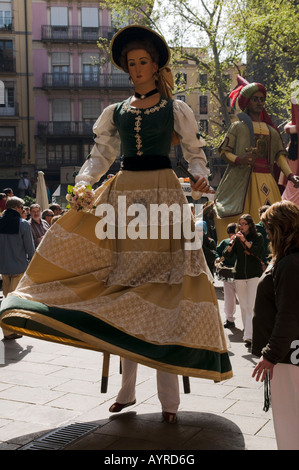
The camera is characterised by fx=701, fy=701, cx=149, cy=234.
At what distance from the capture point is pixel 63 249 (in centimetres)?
473

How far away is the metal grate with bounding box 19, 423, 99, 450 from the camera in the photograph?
14.1ft

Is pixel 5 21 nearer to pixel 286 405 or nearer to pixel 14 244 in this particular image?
pixel 14 244

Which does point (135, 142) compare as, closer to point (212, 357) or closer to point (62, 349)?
point (212, 357)

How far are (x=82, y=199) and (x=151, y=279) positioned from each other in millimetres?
724

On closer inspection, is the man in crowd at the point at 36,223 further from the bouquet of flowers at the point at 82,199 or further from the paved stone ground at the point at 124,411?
the bouquet of flowers at the point at 82,199

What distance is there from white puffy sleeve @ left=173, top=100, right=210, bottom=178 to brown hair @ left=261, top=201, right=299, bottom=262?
139 centimetres

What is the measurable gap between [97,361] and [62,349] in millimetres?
802

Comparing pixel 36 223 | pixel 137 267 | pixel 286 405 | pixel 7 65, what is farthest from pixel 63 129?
pixel 286 405

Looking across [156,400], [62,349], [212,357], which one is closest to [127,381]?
[156,400]

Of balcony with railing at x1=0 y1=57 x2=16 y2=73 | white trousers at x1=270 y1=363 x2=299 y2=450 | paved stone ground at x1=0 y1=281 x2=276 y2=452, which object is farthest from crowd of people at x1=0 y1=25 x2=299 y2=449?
A: balcony with railing at x1=0 y1=57 x2=16 y2=73

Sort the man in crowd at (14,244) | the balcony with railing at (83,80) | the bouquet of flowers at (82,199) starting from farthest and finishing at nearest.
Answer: the balcony with railing at (83,80) → the man in crowd at (14,244) → the bouquet of flowers at (82,199)

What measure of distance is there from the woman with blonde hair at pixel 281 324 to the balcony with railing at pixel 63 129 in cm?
3814

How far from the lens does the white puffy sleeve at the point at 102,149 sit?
17.2ft

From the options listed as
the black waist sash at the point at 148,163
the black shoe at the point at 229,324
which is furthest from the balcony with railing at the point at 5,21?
the black waist sash at the point at 148,163
